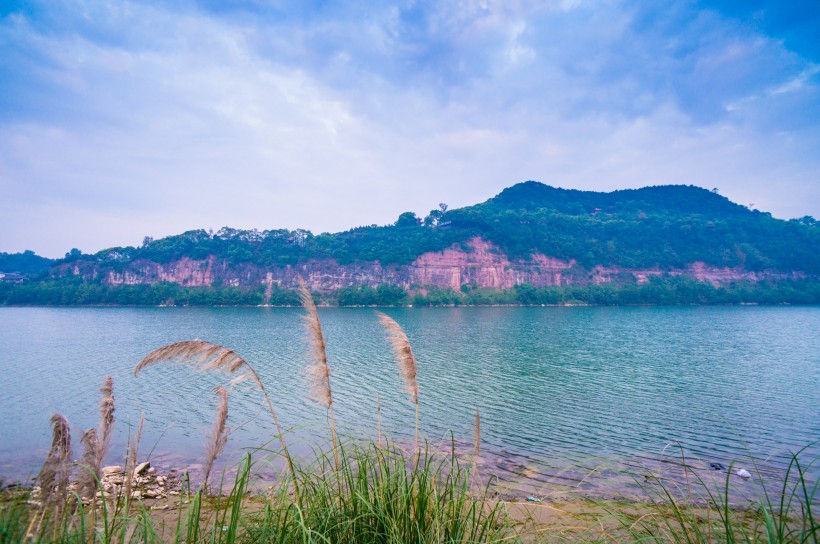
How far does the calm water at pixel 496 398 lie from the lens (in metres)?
13.9

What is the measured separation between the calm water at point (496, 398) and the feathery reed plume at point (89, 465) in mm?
2089

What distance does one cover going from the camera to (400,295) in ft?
403

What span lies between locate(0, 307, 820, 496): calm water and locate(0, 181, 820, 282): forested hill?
10141 centimetres

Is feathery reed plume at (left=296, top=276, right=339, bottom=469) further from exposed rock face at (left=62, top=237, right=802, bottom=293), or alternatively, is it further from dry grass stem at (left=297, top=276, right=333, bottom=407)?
exposed rock face at (left=62, top=237, right=802, bottom=293)

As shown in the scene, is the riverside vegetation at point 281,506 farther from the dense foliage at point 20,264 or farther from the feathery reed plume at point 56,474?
the dense foliage at point 20,264

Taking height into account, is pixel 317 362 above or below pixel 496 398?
above

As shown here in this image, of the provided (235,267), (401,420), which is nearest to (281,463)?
(401,420)

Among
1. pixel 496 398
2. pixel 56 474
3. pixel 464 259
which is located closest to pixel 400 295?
pixel 464 259

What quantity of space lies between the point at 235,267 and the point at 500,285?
79515 mm

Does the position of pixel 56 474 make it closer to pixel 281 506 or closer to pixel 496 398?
pixel 281 506

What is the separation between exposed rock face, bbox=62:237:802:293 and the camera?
12912cm

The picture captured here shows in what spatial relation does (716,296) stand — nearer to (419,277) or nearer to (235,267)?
(419,277)

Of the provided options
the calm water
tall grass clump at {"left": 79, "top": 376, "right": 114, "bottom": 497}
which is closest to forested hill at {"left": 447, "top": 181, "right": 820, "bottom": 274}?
the calm water

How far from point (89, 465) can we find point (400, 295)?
12053cm
